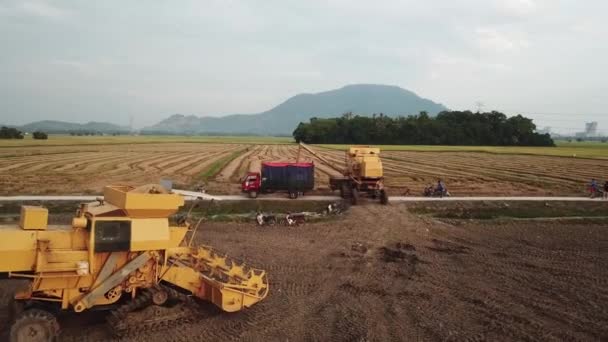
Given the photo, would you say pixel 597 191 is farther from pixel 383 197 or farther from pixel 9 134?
pixel 9 134

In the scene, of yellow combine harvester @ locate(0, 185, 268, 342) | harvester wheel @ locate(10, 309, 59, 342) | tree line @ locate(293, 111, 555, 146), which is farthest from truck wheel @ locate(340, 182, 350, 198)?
tree line @ locate(293, 111, 555, 146)

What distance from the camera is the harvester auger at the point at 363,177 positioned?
28469 millimetres

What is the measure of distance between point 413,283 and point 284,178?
54.3ft

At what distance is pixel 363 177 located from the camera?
28703 mm

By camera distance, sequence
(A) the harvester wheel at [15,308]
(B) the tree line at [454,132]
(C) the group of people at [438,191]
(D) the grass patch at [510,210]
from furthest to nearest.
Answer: (B) the tree line at [454,132] < (C) the group of people at [438,191] < (D) the grass patch at [510,210] < (A) the harvester wheel at [15,308]

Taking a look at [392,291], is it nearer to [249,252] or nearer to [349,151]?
[249,252]

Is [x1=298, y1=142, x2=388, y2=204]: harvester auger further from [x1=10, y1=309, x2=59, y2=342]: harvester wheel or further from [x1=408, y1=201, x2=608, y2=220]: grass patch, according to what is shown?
[x1=10, y1=309, x2=59, y2=342]: harvester wheel

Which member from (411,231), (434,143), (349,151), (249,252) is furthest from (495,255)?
(434,143)

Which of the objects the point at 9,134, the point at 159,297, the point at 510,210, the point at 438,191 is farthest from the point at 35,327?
the point at 9,134

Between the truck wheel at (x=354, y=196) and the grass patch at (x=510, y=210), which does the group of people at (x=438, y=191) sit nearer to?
the grass patch at (x=510, y=210)

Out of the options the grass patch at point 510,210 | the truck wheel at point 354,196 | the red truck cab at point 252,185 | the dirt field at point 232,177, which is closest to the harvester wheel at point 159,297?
the red truck cab at point 252,185

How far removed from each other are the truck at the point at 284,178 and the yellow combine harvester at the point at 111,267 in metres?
19.0

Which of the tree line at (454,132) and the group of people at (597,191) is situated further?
the tree line at (454,132)

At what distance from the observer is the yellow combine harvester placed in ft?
29.2
